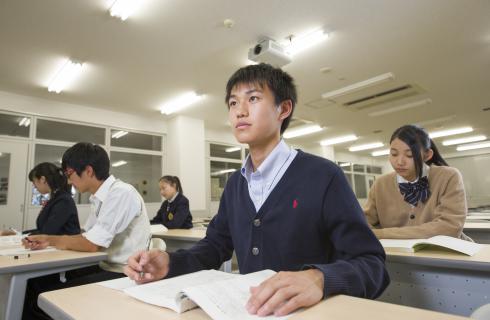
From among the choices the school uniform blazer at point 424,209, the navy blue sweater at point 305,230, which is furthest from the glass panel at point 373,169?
the navy blue sweater at point 305,230

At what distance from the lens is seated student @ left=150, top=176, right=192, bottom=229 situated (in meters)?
3.76

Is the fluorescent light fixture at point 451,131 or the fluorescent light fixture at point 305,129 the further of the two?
the fluorescent light fixture at point 451,131

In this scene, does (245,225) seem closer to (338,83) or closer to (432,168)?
(432,168)

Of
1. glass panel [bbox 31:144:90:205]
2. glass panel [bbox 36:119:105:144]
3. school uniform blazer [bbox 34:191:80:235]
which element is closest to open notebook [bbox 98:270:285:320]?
school uniform blazer [bbox 34:191:80:235]

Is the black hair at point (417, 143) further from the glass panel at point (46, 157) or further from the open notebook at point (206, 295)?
the glass panel at point (46, 157)

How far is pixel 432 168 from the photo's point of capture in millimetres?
1748

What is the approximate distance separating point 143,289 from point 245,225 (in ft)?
1.21

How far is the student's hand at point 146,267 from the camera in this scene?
85 cm

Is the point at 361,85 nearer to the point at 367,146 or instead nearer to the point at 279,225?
the point at 279,225

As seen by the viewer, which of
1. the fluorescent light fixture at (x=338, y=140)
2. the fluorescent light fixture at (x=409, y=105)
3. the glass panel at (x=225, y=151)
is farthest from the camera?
the fluorescent light fixture at (x=338, y=140)

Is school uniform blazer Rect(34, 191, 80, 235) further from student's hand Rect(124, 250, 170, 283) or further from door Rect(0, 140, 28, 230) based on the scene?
door Rect(0, 140, 28, 230)

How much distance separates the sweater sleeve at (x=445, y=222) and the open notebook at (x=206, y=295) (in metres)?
1.00

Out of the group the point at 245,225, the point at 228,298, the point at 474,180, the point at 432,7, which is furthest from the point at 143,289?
the point at 474,180

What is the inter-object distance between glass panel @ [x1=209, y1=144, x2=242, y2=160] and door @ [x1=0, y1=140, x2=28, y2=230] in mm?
4084
